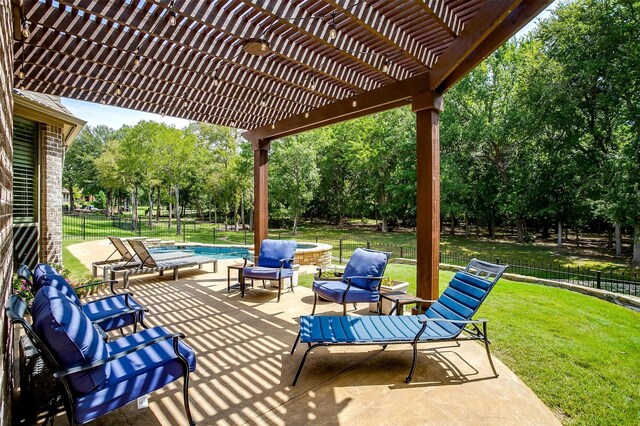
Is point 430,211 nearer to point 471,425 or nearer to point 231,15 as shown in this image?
point 471,425

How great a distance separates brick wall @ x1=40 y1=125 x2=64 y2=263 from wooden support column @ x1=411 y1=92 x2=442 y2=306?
6199 millimetres

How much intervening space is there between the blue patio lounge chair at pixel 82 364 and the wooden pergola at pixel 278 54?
2659 mm

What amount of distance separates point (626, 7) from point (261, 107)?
13.9 metres

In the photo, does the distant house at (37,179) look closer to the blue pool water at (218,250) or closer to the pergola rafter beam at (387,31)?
the pergola rafter beam at (387,31)

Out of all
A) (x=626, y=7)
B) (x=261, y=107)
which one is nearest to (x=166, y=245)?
(x=261, y=107)

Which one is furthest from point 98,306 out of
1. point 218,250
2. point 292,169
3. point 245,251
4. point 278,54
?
point 292,169

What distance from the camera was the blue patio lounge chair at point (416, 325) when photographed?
9.86ft

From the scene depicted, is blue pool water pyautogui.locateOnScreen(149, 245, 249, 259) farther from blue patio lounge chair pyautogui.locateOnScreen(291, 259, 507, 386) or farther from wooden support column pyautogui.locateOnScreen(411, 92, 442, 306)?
blue patio lounge chair pyautogui.locateOnScreen(291, 259, 507, 386)

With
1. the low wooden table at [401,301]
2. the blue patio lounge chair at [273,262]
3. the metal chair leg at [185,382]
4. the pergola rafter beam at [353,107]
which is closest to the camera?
the metal chair leg at [185,382]

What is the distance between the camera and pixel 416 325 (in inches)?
133

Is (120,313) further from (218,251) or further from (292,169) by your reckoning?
(292,169)

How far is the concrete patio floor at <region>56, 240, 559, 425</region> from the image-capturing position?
247 cm

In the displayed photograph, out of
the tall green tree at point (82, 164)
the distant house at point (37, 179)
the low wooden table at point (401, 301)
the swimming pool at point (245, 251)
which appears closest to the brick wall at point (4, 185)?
the low wooden table at point (401, 301)

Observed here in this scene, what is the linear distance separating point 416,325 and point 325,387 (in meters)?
1.13
